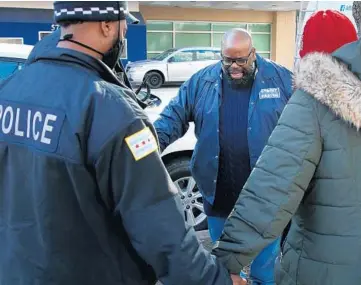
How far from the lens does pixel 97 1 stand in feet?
5.45

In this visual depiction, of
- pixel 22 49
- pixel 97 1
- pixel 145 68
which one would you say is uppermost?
pixel 97 1

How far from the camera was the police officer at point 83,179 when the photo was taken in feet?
5.12

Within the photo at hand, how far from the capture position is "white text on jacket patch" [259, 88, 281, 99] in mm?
3029

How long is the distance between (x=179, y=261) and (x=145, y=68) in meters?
18.3

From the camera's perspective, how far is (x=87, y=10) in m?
1.65

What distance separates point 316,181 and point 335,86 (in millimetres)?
326

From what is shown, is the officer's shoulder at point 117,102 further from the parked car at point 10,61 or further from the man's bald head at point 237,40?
the parked car at point 10,61

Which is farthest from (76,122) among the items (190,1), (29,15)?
(190,1)

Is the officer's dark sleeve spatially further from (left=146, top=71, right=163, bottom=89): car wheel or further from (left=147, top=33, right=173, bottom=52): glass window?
(left=147, top=33, right=173, bottom=52): glass window

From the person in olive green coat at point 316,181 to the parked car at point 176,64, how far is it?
58.7 feet

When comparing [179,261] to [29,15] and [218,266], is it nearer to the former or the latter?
[218,266]

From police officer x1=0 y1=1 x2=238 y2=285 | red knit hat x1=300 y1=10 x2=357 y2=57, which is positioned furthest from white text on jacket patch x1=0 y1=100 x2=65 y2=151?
red knit hat x1=300 y1=10 x2=357 y2=57

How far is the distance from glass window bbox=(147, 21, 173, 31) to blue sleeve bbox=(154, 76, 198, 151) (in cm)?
2247

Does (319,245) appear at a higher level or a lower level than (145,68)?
higher
